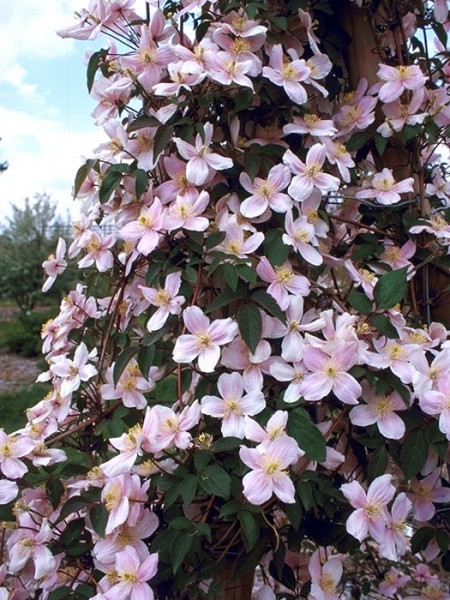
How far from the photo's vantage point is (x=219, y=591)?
84 centimetres

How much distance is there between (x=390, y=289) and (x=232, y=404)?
257 millimetres

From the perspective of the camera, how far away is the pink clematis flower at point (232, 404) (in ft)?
2.79

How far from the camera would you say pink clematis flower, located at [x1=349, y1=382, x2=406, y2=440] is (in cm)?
88

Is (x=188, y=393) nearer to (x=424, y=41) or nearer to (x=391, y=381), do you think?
(x=391, y=381)

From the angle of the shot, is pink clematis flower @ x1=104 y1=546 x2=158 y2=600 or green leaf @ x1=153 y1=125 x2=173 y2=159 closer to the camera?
pink clematis flower @ x1=104 y1=546 x2=158 y2=600

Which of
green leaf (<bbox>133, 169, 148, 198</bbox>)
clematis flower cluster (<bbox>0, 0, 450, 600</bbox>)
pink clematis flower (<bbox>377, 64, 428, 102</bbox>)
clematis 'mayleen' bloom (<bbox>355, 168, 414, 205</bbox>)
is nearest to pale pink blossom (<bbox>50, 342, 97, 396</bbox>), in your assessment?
clematis flower cluster (<bbox>0, 0, 450, 600</bbox>)

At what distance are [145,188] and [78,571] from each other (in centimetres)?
56

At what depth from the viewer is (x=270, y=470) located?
2.54ft

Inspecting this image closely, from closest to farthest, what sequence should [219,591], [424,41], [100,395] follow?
1. [219,591]
2. [100,395]
3. [424,41]

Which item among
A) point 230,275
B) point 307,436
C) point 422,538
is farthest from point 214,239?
point 422,538

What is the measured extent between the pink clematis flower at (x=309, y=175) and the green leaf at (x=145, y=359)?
289 millimetres

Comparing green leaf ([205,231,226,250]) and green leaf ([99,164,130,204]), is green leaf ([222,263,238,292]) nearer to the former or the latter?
green leaf ([205,231,226,250])

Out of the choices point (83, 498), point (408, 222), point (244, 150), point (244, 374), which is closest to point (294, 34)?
point (244, 150)

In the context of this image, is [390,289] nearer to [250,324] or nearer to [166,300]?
[250,324]
